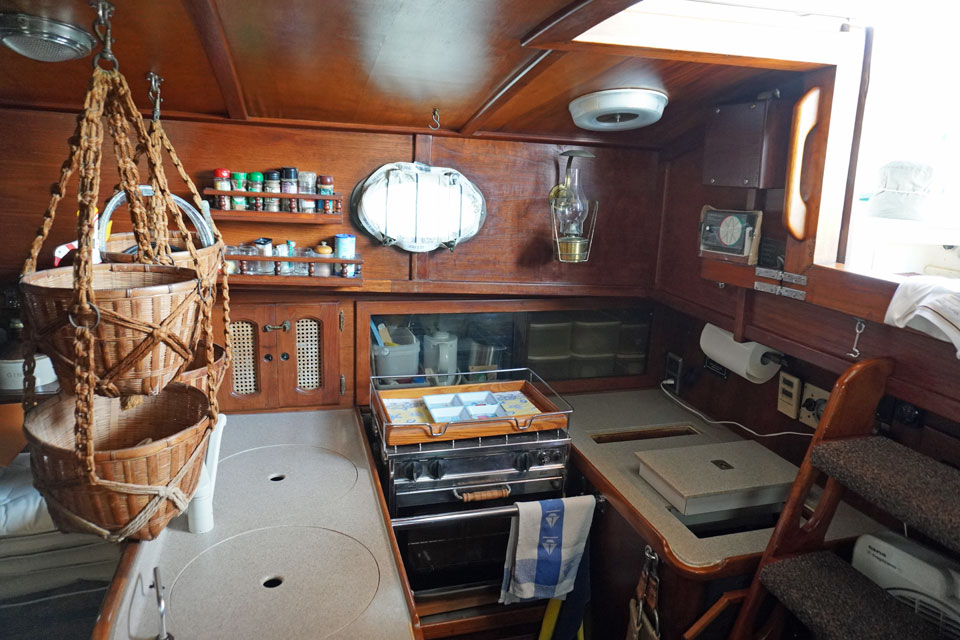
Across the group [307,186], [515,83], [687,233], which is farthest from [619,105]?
[307,186]

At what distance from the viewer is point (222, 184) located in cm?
176

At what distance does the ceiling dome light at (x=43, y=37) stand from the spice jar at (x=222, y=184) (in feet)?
2.16

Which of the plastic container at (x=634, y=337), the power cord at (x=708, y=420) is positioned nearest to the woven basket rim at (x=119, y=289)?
the power cord at (x=708, y=420)

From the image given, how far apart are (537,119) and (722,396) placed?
1.15 metres

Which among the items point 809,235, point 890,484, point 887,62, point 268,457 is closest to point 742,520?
point 890,484

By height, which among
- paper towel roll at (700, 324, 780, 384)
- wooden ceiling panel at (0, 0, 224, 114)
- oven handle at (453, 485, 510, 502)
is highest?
wooden ceiling panel at (0, 0, 224, 114)

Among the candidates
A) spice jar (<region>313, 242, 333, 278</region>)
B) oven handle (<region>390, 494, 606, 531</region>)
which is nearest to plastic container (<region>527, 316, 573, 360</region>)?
oven handle (<region>390, 494, 606, 531</region>)

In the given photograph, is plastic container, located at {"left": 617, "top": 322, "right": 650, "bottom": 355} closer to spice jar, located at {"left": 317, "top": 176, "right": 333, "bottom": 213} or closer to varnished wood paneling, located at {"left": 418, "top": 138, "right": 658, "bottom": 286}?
varnished wood paneling, located at {"left": 418, "top": 138, "right": 658, "bottom": 286}

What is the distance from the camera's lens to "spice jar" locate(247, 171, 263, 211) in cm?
178

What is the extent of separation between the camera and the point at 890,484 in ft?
3.69

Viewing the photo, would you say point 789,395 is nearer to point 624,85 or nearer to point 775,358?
point 775,358

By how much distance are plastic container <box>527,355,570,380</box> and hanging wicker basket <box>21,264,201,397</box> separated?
5.52 ft

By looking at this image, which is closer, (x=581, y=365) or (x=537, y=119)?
(x=537, y=119)

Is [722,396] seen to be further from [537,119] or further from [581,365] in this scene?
[537,119]
